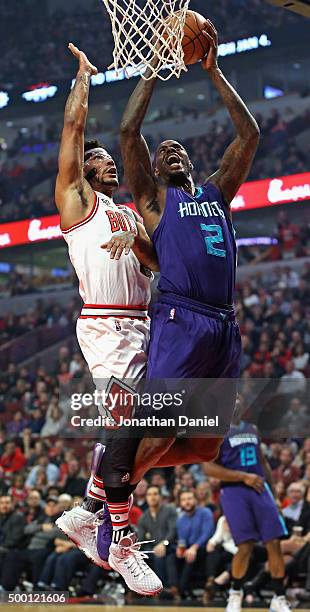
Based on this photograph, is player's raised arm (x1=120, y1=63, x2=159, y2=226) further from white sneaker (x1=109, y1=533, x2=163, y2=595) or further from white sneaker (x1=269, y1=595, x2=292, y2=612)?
white sneaker (x1=269, y1=595, x2=292, y2=612)

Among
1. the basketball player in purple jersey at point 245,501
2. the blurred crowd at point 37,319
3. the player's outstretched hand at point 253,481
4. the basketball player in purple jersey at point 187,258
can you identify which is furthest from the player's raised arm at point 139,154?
the blurred crowd at point 37,319

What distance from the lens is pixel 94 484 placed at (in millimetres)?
5938

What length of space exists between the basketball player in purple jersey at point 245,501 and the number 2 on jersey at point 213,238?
14.4 feet

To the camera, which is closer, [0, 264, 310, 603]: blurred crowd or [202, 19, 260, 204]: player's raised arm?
[202, 19, 260, 204]: player's raised arm

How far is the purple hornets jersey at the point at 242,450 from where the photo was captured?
9.91 m

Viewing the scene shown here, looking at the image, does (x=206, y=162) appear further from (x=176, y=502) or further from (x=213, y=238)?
(x=213, y=238)

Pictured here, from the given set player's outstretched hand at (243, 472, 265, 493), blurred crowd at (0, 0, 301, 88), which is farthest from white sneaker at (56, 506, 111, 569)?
blurred crowd at (0, 0, 301, 88)

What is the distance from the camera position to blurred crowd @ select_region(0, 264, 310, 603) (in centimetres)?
1061

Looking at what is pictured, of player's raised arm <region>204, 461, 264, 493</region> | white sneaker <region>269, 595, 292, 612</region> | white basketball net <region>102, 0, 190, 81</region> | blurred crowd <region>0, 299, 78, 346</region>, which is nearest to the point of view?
white basketball net <region>102, 0, 190, 81</region>

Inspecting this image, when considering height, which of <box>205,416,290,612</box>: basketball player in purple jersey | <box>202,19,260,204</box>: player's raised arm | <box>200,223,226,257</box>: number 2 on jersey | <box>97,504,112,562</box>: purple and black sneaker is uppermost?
<box>202,19,260,204</box>: player's raised arm

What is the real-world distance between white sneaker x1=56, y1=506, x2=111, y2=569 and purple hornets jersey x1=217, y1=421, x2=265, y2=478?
4.19 metres

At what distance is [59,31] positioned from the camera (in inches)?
1038

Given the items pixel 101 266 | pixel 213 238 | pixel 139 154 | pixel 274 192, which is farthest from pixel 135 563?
pixel 274 192

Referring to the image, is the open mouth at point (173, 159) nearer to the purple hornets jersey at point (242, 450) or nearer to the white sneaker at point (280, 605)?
the purple hornets jersey at point (242, 450)
